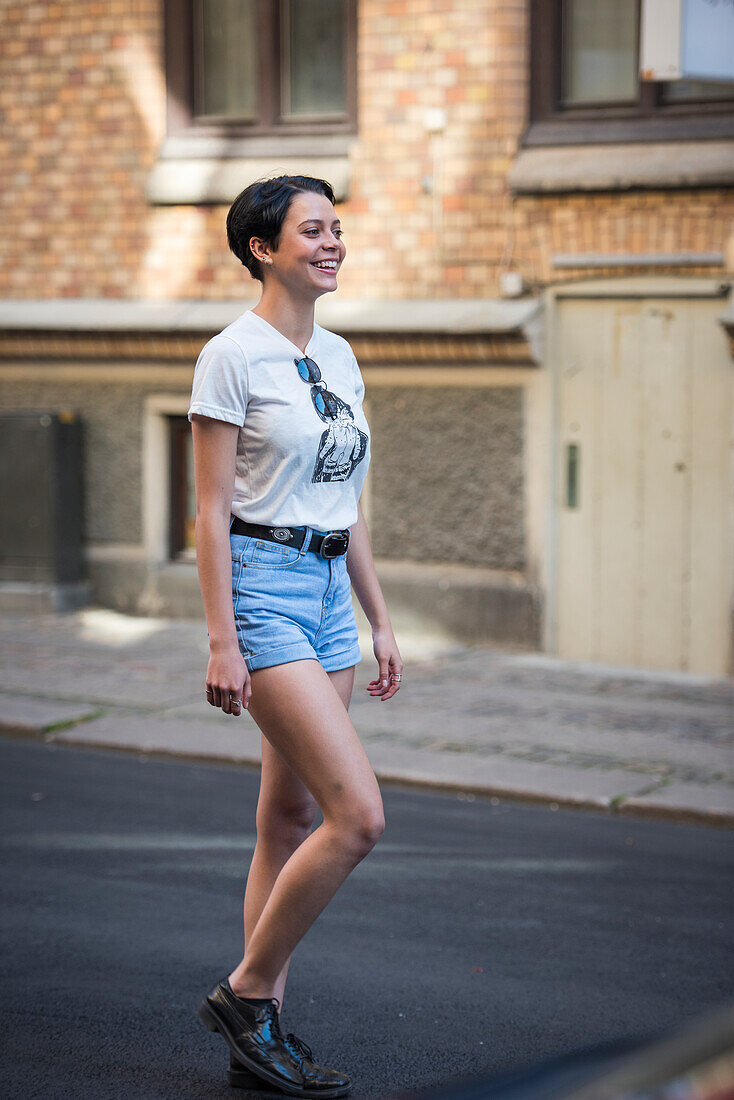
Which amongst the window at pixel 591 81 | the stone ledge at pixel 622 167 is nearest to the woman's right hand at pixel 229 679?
the stone ledge at pixel 622 167

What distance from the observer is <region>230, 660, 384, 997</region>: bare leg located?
3.05 meters

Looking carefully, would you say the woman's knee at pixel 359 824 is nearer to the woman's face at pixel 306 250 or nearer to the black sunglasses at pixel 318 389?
the black sunglasses at pixel 318 389

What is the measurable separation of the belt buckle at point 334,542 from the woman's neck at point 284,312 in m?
0.43

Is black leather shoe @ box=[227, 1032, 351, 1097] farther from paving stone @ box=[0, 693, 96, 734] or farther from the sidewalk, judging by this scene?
paving stone @ box=[0, 693, 96, 734]

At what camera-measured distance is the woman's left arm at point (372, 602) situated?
3488 millimetres

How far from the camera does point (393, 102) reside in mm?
9961

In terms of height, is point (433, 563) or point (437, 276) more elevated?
point (437, 276)

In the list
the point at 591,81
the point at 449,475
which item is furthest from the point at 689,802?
the point at 591,81

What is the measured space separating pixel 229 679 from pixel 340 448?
0.59m

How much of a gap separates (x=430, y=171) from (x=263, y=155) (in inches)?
Answer: 55.5

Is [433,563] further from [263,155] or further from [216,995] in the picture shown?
[216,995]

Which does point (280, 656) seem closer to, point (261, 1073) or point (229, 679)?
point (229, 679)

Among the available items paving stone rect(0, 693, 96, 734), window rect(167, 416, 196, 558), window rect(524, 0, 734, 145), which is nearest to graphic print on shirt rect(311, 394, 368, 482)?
paving stone rect(0, 693, 96, 734)

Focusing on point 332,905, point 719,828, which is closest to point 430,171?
point 719,828
